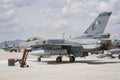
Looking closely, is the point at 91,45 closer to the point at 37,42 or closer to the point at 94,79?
the point at 37,42

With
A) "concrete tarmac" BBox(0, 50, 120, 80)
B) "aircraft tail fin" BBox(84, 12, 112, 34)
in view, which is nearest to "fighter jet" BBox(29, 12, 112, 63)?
"aircraft tail fin" BBox(84, 12, 112, 34)

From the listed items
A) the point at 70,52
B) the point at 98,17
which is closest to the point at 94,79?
the point at 70,52

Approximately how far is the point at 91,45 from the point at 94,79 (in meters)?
15.2

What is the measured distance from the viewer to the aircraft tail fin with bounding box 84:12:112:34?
111ft

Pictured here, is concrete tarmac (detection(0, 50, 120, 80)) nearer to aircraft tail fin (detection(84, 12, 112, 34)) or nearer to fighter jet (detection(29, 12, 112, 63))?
fighter jet (detection(29, 12, 112, 63))

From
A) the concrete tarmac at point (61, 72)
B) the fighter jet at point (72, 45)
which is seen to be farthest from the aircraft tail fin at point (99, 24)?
the concrete tarmac at point (61, 72)

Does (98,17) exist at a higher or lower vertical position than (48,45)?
higher

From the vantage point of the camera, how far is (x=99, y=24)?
34.0 m

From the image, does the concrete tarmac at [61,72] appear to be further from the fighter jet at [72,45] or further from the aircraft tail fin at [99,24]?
the aircraft tail fin at [99,24]

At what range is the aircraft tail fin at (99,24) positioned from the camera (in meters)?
33.7

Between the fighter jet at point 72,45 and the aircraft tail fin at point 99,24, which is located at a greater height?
the aircraft tail fin at point 99,24

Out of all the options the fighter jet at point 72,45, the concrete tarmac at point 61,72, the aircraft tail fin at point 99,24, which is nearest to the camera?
the concrete tarmac at point 61,72

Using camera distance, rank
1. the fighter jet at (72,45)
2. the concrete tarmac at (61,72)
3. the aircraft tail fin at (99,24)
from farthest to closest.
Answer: the aircraft tail fin at (99,24)
the fighter jet at (72,45)
the concrete tarmac at (61,72)

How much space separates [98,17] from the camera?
113 ft
